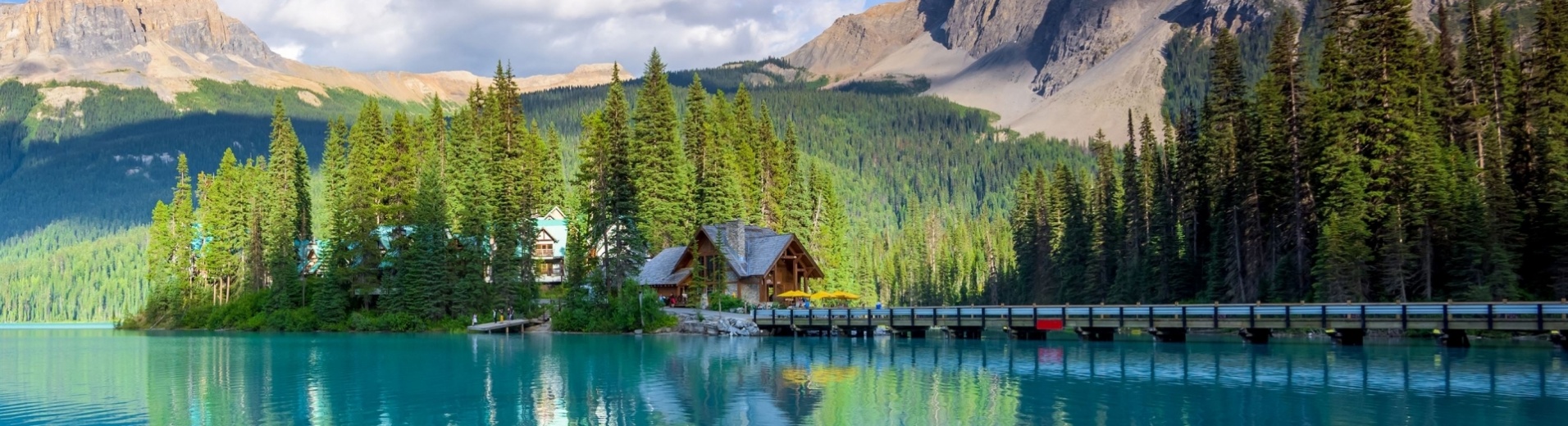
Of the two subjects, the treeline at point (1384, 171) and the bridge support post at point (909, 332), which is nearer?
the treeline at point (1384, 171)

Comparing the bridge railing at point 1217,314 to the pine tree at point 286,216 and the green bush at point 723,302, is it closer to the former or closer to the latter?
the green bush at point 723,302

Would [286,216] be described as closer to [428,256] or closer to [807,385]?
[428,256]

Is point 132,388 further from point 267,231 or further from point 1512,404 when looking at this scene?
point 267,231

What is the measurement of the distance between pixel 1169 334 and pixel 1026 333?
7395 mm

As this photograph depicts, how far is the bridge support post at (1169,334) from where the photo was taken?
5262 centimetres

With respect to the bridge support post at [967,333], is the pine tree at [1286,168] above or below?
above

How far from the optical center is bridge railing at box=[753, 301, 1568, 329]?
42469 mm

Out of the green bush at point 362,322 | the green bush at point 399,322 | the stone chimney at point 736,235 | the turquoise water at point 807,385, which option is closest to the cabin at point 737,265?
the stone chimney at point 736,235

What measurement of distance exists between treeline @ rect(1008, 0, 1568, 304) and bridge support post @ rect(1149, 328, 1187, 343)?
6.73 m

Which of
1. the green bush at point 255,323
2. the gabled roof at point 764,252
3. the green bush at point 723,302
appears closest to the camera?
the green bush at point 723,302

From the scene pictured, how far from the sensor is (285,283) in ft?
267

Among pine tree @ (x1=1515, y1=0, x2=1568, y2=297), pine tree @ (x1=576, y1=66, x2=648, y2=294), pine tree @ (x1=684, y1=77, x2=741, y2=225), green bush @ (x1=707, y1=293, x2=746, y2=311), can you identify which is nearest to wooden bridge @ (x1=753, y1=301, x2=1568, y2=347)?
green bush @ (x1=707, y1=293, x2=746, y2=311)

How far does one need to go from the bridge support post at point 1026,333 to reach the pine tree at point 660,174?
27.0 metres

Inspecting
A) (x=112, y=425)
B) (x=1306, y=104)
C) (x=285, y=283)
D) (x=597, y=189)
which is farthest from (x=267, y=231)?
(x=1306, y=104)
